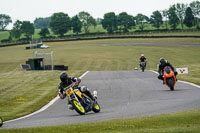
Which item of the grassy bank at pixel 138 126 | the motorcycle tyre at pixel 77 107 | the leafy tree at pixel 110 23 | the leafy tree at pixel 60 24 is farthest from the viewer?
the leafy tree at pixel 110 23

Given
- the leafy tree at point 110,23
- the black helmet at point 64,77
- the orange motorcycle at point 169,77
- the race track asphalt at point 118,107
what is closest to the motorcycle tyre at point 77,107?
the race track asphalt at point 118,107

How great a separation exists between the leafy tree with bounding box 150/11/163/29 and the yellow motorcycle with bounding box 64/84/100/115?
158 metres

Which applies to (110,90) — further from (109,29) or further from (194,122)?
(109,29)

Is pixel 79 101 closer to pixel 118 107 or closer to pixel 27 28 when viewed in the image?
pixel 118 107

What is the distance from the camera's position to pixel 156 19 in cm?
17125

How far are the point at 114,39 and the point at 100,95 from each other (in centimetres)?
8893

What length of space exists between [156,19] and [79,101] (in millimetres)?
162140

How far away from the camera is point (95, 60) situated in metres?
60.8

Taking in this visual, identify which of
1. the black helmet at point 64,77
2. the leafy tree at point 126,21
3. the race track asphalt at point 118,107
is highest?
the leafy tree at point 126,21

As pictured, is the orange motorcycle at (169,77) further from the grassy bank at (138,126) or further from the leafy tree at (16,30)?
the leafy tree at (16,30)

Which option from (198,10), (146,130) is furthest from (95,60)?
(198,10)

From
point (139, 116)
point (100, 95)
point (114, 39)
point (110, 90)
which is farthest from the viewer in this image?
point (114, 39)

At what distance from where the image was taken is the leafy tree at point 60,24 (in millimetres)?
164600

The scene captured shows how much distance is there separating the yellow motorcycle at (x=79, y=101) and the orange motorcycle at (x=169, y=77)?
20.6ft
